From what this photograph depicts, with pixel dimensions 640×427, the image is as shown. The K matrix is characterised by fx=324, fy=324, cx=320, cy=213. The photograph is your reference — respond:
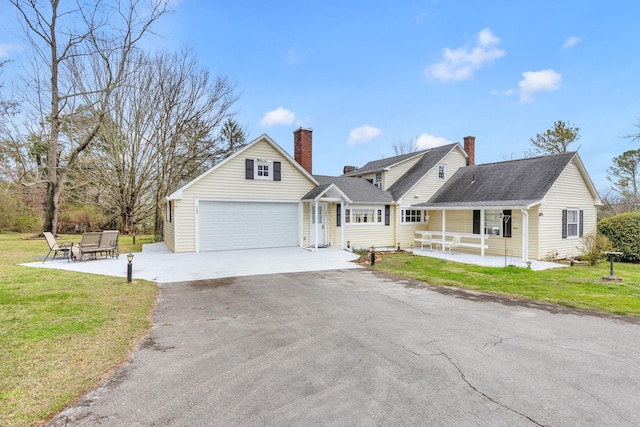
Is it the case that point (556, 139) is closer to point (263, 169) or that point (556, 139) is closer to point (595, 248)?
point (595, 248)

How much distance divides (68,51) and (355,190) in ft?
66.6

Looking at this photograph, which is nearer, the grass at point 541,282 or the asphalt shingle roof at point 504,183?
the grass at point 541,282

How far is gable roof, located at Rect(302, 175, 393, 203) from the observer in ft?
54.5

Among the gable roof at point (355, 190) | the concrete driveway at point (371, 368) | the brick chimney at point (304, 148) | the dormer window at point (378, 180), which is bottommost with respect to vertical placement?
the concrete driveway at point (371, 368)

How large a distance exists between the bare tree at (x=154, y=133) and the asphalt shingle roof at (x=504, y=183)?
18.9 m

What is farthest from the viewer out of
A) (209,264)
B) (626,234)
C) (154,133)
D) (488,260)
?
(154,133)

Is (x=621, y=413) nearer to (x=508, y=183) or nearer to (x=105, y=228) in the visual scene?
(x=508, y=183)

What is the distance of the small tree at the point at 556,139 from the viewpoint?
27.4 metres

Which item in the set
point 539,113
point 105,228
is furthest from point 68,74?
point 539,113

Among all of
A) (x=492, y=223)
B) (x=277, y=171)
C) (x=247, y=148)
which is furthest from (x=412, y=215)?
(x=247, y=148)

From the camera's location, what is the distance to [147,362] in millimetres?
4074

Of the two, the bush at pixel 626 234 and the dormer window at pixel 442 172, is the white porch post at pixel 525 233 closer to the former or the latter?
the bush at pixel 626 234

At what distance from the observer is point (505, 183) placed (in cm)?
1609

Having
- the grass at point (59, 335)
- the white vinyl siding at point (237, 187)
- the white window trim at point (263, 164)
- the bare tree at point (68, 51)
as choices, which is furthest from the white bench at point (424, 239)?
the bare tree at point (68, 51)
